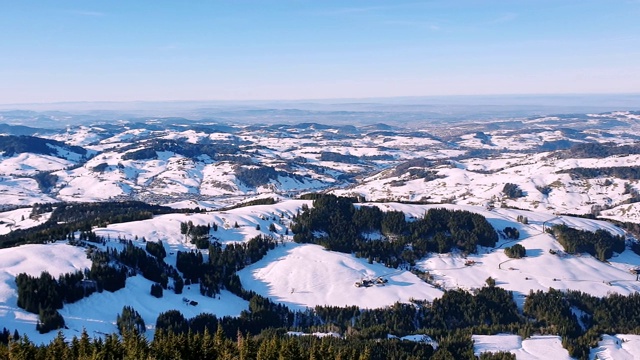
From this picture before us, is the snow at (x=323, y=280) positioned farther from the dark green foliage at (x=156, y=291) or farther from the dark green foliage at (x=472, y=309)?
the dark green foliage at (x=156, y=291)

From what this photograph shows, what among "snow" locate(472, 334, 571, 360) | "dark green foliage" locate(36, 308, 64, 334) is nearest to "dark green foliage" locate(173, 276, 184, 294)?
"dark green foliage" locate(36, 308, 64, 334)

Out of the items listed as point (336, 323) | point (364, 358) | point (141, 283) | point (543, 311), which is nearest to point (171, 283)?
point (141, 283)

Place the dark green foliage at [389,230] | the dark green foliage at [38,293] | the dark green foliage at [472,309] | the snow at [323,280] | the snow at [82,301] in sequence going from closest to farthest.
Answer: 1. the snow at [82,301]
2. the dark green foliage at [38,293]
3. the dark green foliage at [472,309]
4. the snow at [323,280]
5. the dark green foliage at [389,230]

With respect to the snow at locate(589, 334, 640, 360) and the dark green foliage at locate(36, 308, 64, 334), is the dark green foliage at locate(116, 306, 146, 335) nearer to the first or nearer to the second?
the dark green foliage at locate(36, 308, 64, 334)

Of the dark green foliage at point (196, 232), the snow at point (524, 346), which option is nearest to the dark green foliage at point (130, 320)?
the dark green foliage at point (196, 232)

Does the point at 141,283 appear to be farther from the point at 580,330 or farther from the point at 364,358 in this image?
the point at 580,330

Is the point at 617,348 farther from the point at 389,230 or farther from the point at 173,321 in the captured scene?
the point at 173,321

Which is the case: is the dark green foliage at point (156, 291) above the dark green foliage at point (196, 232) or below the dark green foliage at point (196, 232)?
below
